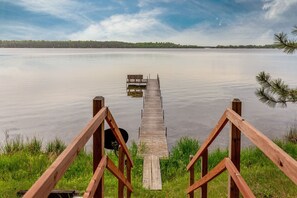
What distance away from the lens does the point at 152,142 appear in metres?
14.4

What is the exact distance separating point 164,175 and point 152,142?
3.99 metres

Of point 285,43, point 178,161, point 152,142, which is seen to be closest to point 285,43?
point 285,43

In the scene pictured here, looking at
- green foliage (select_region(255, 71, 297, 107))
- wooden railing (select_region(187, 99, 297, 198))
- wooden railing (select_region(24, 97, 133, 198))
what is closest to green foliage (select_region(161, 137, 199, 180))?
green foliage (select_region(255, 71, 297, 107))

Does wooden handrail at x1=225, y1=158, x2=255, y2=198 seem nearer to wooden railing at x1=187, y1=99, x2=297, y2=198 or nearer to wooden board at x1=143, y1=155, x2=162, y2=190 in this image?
wooden railing at x1=187, y1=99, x2=297, y2=198

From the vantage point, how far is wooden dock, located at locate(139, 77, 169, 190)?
9.49 metres

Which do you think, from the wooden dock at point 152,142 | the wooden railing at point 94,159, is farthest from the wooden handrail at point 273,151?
the wooden dock at point 152,142

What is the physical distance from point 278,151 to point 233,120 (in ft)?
3.41

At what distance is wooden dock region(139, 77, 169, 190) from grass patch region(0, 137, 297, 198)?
25cm

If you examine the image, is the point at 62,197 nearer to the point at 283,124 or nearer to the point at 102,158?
the point at 102,158

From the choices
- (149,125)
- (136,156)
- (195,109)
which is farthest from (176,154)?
(195,109)

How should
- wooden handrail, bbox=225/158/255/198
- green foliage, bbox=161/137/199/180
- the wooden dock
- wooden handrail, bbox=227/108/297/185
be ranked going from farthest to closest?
1. green foliage, bbox=161/137/199/180
2. the wooden dock
3. wooden handrail, bbox=225/158/255/198
4. wooden handrail, bbox=227/108/297/185

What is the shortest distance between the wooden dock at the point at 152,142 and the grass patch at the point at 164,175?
0.82 ft

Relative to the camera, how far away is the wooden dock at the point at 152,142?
9.49m

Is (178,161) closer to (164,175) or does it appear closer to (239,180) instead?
(164,175)
